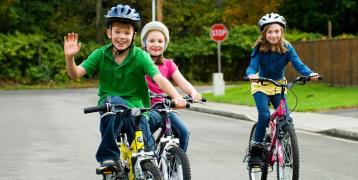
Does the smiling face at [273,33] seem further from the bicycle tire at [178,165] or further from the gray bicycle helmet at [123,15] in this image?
the bicycle tire at [178,165]

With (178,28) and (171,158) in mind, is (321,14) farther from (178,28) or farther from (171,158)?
(171,158)

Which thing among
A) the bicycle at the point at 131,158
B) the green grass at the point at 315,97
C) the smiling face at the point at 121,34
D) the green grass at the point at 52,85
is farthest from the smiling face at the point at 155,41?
the green grass at the point at 52,85

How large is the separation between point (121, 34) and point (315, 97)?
18752mm

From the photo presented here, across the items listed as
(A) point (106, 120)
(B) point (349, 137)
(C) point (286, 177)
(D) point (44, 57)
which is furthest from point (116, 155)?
(D) point (44, 57)

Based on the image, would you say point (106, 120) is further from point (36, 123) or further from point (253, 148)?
point (36, 123)

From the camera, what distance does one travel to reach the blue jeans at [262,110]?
8.09 metres

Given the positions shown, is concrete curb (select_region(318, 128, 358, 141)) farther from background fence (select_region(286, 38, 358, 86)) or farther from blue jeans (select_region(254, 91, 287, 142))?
background fence (select_region(286, 38, 358, 86))

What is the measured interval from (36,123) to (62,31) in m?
32.2

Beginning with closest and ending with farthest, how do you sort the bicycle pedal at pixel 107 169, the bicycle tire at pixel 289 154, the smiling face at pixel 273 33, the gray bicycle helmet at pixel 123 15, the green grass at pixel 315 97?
the gray bicycle helmet at pixel 123 15 < the bicycle pedal at pixel 107 169 < the bicycle tire at pixel 289 154 < the smiling face at pixel 273 33 < the green grass at pixel 315 97

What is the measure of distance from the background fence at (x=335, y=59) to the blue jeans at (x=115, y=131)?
21701 millimetres

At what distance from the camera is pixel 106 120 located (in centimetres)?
636

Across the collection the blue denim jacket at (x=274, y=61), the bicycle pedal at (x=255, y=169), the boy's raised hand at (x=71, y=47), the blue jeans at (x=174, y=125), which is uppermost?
the boy's raised hand at (x=71, y=47)

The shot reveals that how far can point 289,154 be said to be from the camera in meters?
7.57

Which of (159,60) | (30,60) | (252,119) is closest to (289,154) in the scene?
(159,60)
